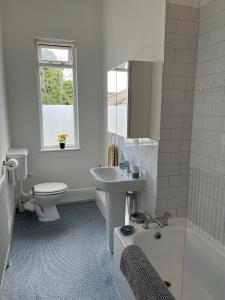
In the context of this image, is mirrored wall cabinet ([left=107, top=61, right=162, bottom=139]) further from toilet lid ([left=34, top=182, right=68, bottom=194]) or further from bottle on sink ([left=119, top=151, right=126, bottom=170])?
toilet lid ([left=34, top=182, right=68, bottom=194])

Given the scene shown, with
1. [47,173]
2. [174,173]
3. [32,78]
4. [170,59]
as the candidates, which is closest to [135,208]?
[174,173]

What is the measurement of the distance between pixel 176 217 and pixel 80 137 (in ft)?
6.63

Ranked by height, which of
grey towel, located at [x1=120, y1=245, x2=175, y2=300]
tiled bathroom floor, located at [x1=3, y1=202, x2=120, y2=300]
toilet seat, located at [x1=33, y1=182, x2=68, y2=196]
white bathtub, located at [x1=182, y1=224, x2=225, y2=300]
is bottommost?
tiled bathroom floor, located at [x1=3, y1=202, x2=120, y2=300]

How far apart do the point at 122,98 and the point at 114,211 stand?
114 cm

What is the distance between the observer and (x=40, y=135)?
3359mm

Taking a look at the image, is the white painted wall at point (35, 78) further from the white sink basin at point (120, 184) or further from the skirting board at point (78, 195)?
the white sink basin at point (120, 184)

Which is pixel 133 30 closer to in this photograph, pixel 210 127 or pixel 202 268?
pixel 210 127

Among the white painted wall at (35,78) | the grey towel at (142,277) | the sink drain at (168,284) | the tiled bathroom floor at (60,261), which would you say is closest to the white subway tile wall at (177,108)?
the sink drain at (168,284)

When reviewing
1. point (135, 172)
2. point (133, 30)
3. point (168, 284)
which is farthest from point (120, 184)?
point (133, 30)

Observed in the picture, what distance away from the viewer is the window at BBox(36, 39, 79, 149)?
10.8 feet

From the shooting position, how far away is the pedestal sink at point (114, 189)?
2092 millimetres

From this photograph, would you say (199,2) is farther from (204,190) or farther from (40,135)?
(40,135)

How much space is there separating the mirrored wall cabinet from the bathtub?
0.83 m

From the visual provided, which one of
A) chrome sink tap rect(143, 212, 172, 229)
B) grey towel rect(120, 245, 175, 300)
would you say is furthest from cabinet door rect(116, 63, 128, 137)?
grey towel rect(120, 245, 175, 300)
